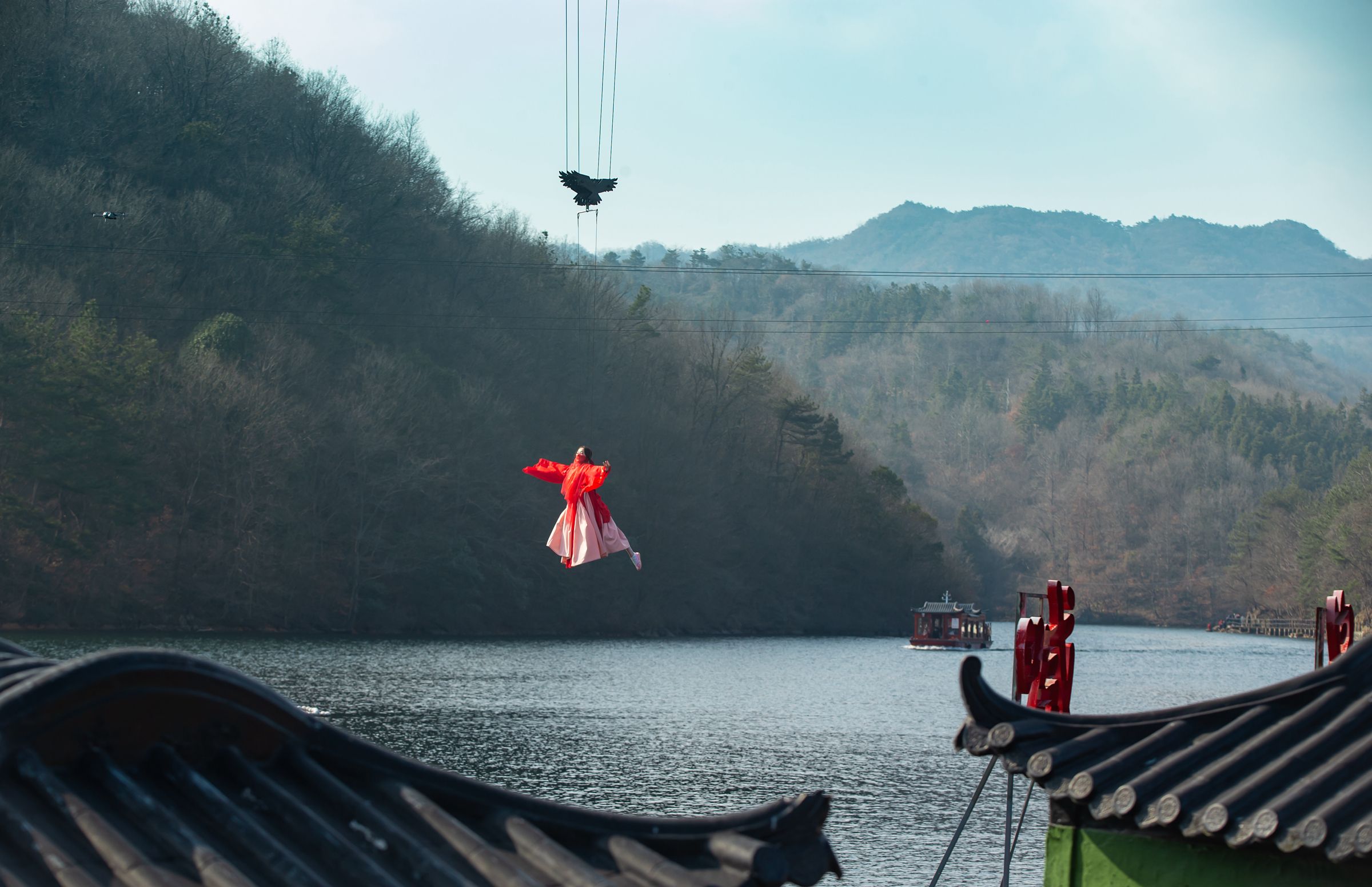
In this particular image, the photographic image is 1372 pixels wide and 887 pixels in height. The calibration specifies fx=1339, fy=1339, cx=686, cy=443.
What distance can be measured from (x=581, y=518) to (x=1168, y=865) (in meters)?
8.51

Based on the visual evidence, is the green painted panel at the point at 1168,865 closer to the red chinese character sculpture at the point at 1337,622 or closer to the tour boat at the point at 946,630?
the red chinese character sculpture at the point at 1337,622

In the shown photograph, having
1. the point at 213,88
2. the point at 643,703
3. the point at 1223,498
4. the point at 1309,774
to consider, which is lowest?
the point at 643,703

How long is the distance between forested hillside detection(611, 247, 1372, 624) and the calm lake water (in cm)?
3490

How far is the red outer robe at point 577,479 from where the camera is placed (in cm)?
1404

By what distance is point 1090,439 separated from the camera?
145m

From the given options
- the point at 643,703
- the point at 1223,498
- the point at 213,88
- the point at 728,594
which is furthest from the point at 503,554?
the point at 1223,498

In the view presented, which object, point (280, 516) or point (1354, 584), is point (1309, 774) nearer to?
point (280, 516)

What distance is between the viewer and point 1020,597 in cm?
1441

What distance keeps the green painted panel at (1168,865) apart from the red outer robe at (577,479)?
22.9 ft

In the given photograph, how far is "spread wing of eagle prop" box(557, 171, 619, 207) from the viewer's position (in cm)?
2284

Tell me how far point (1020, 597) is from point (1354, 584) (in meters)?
75.2

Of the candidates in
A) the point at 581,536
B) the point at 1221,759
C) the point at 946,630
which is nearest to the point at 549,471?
the point at 581,536

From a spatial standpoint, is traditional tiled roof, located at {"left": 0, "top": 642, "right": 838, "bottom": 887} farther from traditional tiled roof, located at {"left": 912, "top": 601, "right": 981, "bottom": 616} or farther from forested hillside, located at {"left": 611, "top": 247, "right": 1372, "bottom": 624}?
forested hillside, located at {"left": 611, "top": 247, "right": 1372, "bottom": 624}

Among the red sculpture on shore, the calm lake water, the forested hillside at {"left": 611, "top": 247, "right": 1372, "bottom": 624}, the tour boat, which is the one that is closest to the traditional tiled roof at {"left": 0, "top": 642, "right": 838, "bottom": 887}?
the red sculpture on shore
